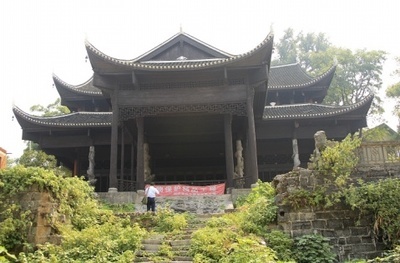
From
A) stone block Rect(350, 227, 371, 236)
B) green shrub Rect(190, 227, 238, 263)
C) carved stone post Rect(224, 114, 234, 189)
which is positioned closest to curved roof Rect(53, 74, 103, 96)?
carved stone post Rect(224, 114, 234, 189)

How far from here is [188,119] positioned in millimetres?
19406

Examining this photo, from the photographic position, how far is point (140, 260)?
8.26m

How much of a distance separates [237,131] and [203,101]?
418 centimetres

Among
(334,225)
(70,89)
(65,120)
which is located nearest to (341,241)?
(334,225)

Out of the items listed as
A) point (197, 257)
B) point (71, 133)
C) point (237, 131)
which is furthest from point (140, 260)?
point (71, 133)

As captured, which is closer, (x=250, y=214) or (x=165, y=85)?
(x=250, y=214)

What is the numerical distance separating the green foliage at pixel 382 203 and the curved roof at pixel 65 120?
46.7ft

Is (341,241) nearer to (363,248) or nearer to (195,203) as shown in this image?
(363,248)

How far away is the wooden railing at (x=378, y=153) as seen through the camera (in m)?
10.5

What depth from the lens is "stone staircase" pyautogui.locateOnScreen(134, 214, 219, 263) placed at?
830 cm

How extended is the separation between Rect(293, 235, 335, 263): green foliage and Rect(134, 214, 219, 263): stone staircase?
7.30ft

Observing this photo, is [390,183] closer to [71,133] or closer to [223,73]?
[223,73]

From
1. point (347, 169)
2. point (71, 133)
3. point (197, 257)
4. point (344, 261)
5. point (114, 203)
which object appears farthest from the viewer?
point (71, 133)

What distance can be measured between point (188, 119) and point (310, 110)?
22.2 feet
